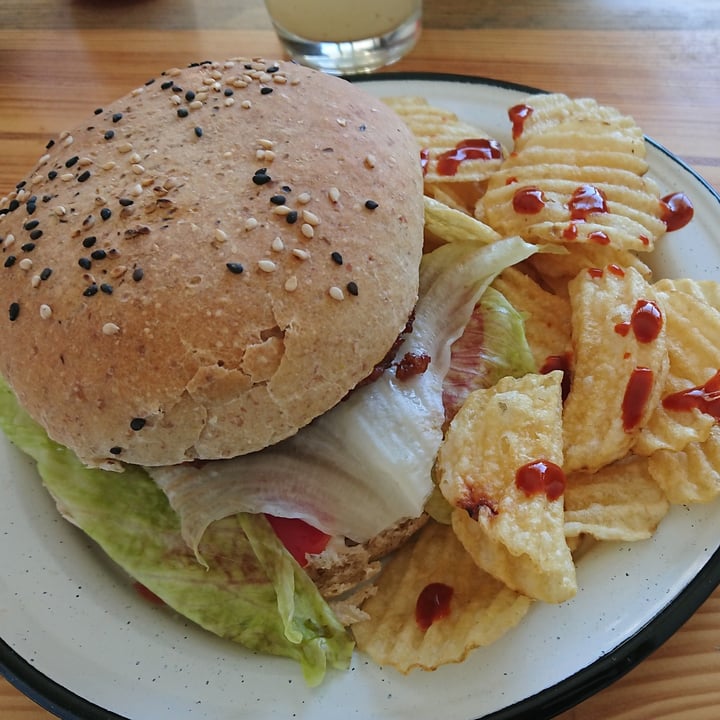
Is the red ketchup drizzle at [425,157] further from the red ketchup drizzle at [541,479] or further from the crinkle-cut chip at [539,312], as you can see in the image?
the red ketchup drizzle at [541,479]

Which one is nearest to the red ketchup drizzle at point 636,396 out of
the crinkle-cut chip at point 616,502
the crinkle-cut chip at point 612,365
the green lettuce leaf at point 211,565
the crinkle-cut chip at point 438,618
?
the crinkle-cut chip at point 612,365

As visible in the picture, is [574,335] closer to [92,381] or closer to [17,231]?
[92,381]

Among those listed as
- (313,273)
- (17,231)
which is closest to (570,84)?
(313,273)

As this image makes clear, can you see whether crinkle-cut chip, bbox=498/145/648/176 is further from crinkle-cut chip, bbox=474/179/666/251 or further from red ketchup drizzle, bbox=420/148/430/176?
red ketchup drizzle, bbox=420/148/430/176

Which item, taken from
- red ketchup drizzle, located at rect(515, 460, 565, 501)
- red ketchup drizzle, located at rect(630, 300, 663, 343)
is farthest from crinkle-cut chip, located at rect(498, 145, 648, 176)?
red ketchup drizzle, located at rect(515, 460, 565, 501)

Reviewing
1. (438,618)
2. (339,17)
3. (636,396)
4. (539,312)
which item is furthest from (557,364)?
(339,17)

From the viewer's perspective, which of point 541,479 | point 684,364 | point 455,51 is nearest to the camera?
point 541,479

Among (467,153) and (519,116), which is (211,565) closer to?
(467,153)
